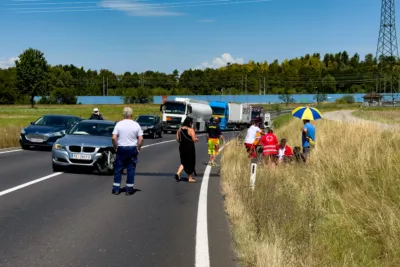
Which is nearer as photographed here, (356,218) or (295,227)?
(295,227)

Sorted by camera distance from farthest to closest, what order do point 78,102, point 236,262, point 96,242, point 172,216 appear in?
point 78,102 → point 172,216 → point 96,242 → point 236,262

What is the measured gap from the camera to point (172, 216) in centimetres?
876

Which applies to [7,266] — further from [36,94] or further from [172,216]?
[36,94]

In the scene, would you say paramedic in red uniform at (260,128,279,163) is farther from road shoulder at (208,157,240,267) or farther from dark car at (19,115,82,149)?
dark car at (19,115,82,149)

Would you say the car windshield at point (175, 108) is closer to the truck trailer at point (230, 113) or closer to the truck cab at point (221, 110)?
the truck trailer at point (230, 113)

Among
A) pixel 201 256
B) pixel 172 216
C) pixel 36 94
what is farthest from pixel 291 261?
pixel 36 94

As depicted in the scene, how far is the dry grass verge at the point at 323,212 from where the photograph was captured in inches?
237

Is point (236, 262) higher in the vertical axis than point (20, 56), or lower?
lower

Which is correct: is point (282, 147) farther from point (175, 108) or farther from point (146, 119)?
point (175, 108)

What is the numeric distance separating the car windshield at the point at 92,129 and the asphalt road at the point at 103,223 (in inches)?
76.3

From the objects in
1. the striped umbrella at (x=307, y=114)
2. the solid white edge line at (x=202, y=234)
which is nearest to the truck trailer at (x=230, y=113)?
the striped umbrella at (x=307, y=114)

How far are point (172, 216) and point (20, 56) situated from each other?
107255 millimetres

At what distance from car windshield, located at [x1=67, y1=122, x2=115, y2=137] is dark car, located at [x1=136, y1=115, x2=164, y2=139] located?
767 inches

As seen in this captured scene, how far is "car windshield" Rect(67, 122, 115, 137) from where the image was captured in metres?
15.3
